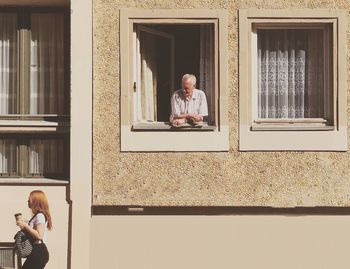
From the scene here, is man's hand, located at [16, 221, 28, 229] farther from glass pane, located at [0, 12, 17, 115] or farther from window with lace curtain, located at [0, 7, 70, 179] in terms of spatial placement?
glass pane, located at [0, 12, 17, 115]

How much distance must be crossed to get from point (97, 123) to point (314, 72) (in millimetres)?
3043

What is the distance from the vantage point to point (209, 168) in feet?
48.1

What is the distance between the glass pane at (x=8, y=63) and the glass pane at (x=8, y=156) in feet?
1.44

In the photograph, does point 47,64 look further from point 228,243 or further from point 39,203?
point 228,243

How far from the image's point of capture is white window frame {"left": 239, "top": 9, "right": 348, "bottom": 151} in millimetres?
14617

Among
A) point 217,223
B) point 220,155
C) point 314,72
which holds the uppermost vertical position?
point 314,72

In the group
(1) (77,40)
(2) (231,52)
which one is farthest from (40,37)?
(2) (231,52)

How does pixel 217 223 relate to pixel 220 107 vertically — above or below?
below

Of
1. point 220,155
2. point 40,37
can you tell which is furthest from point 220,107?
point 40,37

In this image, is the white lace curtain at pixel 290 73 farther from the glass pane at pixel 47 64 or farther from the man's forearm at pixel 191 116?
the glass pane at pixel 47 64

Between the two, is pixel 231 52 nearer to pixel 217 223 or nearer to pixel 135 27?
pixel 135 27

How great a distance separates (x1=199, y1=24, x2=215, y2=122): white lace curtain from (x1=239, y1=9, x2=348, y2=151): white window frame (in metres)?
0.41

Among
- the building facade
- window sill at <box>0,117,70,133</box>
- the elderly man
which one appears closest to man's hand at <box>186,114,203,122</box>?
the elderly man

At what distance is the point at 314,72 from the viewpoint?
15031 mm
